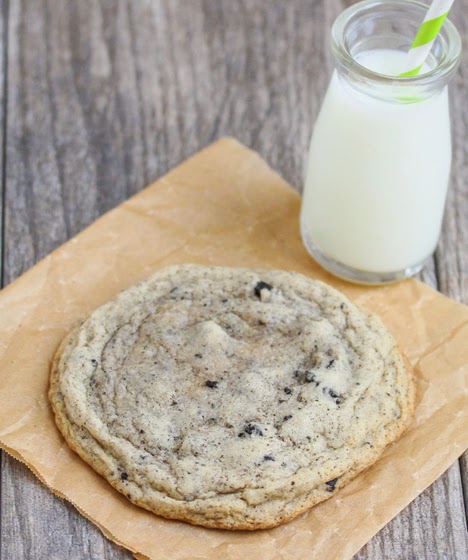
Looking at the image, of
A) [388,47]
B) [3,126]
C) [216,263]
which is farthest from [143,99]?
[388,47]

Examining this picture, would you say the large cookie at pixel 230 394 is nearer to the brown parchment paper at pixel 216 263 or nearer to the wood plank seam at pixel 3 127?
the brown parchment paper at pixel 216 263

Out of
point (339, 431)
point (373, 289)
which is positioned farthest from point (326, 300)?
point (339, 431)

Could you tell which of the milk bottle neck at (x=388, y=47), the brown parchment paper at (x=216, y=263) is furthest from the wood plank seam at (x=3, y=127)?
the milk bottle neck at (x=388, y=47)

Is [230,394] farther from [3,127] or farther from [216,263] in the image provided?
[3,127]

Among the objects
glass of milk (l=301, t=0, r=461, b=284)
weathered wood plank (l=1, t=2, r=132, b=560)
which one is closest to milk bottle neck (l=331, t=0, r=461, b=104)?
glass of milk (l=301, t=0, r=461, b=284)

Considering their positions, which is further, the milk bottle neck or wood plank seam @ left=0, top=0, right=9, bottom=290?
wood plank seam @ left=0, top=0, right=9, bottom=290

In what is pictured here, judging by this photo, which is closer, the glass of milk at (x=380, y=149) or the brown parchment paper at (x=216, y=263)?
the brown parchment paper at (x=216, y=263)

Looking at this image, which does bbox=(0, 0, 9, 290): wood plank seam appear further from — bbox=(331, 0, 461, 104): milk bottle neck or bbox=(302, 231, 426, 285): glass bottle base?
bbox=(331, 0, 461, 104): milk bottle neck
